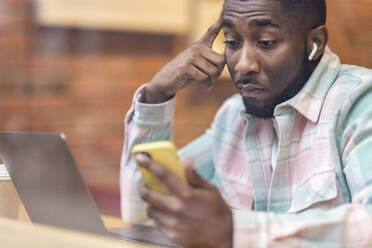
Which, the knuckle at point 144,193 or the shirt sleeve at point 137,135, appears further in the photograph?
the shirt sleeve at point 137,135

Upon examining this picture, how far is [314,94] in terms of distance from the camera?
87 centimetres

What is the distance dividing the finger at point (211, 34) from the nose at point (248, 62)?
0.47ft

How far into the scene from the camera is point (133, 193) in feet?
3.53

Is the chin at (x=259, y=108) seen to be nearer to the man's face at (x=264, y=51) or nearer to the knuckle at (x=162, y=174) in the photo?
the man's face at (x=264, y=51)

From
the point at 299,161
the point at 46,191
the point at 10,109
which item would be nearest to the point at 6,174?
the point at 46,191

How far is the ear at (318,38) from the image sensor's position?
86 centimetres

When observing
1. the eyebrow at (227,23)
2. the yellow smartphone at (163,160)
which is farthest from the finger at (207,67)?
the yellow smartphone at (163,160)

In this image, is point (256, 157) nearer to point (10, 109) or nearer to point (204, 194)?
point (204, 194)

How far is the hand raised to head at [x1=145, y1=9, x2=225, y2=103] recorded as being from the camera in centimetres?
97

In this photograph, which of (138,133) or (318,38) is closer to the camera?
(318,38)

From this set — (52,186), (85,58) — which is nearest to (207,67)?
(52,186)

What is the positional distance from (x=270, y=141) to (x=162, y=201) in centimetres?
45

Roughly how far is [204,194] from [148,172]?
0.22 feet

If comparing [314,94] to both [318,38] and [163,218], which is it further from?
[163,218]
